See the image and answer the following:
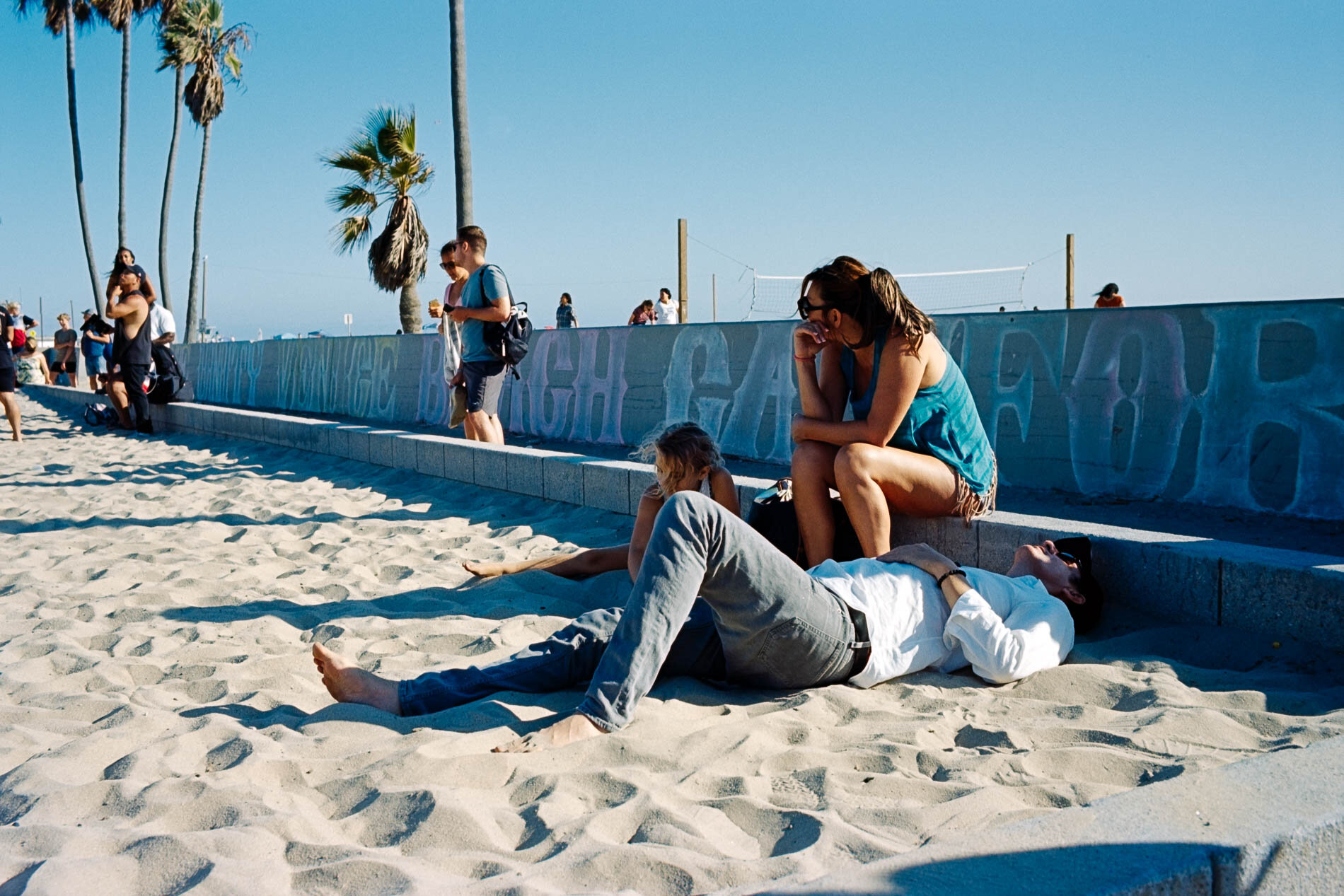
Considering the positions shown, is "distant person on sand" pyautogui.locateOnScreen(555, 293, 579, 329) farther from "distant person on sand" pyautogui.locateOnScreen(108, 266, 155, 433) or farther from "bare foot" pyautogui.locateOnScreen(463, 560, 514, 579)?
"bare foot" pyautogui.locateOnScreen(463, 560, 514, 579)

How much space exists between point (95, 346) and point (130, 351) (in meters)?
6.16

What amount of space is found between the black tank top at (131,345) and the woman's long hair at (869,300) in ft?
32.7

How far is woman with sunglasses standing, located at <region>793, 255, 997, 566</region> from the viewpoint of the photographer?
4031 millimetres

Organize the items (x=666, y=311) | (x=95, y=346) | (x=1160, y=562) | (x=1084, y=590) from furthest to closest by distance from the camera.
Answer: (x=666, y=311)
(x=95, y=346)
(x=1160, y=562)
(x=1084, y=590)

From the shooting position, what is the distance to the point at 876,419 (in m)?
4.09

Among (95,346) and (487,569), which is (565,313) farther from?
(487,569)

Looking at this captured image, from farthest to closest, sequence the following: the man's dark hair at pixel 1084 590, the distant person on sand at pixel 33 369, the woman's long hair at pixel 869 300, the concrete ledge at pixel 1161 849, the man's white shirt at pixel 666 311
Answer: the distant person on sand at pixel 33 369, the man's white shirt at pixel 666 311, the woman's long hair at pixel 869 300, the man's dark hair at pixel 1084 590, the concrete ledge at pixel 1161 849

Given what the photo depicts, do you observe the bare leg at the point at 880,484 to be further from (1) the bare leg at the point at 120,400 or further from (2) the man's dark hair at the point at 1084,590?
(1) the bare leg at the point at 120,400

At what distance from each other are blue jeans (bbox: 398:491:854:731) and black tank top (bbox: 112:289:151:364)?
403 inches

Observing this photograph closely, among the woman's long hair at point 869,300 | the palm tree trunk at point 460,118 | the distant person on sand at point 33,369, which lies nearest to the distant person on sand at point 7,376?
the palm tree trunk at point 460,118

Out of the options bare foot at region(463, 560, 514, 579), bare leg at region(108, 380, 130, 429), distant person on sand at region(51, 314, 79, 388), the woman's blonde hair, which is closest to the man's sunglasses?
the woman's blonde hair

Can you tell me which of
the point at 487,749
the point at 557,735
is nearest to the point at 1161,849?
the point at 557,735

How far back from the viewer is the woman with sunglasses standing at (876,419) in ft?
13.2

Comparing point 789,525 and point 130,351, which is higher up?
point 130,351
